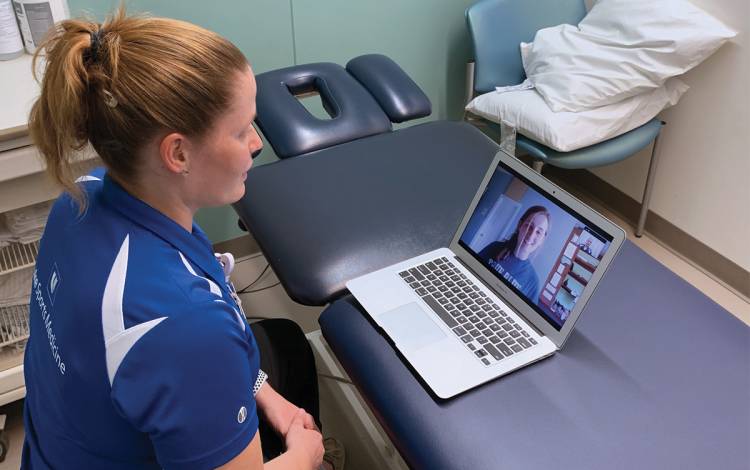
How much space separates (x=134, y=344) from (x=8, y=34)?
1204 mm

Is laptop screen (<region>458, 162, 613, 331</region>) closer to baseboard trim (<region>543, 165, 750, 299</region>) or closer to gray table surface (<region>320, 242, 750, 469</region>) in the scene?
gray table surface (<region>320, 242, 750, 469</region>)

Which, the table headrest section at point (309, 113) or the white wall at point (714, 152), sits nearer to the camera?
the table headrest section at point (309, 113)

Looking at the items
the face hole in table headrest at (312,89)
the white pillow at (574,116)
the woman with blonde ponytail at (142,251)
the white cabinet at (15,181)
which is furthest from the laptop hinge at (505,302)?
the white pillow at (574,116)

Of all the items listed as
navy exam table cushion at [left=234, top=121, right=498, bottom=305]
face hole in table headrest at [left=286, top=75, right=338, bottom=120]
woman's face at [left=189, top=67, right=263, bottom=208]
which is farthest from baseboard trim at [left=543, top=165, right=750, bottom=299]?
woman's face at [left=189, top=67, right=263, bottom=208]

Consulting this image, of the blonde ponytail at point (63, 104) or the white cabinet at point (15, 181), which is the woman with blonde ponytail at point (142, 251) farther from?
the white cabinet at point (15, 181)

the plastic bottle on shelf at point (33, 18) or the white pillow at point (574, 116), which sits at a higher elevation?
the plastic bottle on shelf at point (33, 18)

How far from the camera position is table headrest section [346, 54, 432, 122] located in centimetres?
163

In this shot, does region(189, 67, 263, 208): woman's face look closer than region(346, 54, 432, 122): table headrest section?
Yes

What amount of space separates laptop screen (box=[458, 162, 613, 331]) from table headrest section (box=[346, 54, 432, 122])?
1.81 ft

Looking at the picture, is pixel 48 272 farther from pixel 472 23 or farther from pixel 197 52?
pixel 472 23

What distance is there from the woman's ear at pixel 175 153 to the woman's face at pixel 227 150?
0.01 m

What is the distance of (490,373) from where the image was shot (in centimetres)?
94

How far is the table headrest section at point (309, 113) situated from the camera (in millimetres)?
1518

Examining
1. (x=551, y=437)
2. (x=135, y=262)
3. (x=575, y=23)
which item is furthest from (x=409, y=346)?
(x=575, y=23)
